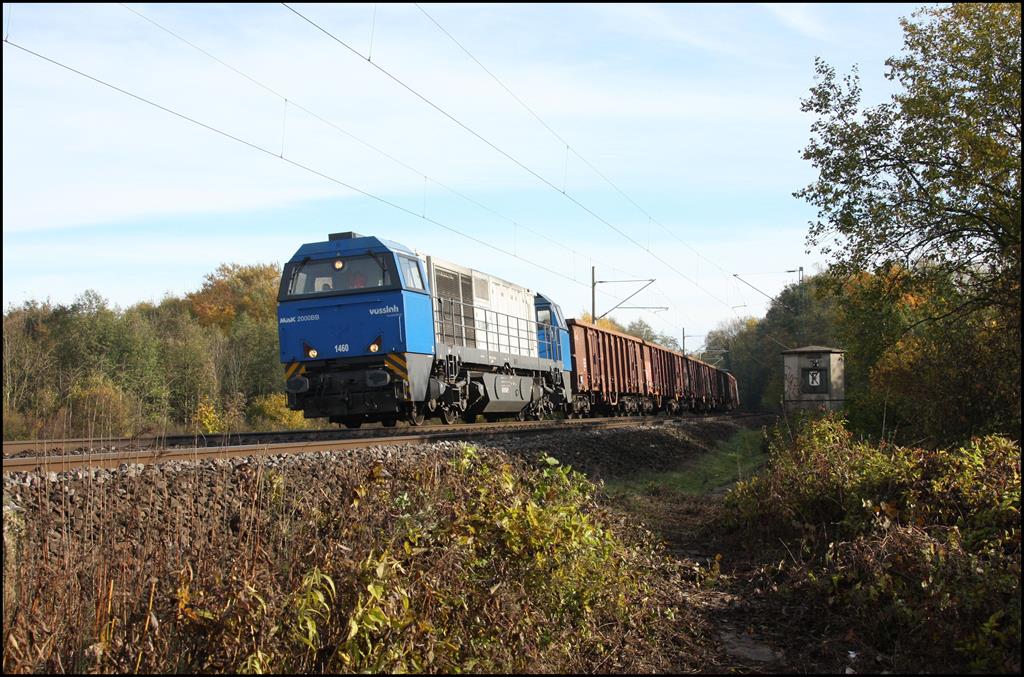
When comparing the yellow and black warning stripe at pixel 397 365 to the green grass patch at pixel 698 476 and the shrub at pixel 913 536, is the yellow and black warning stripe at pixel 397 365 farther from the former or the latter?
the shrub at pixel 913 536

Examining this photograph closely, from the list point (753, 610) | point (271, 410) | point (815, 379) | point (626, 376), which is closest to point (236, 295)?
point (271, 410)

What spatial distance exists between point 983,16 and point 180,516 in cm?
1517

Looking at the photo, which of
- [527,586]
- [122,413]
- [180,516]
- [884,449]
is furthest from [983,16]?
[122,413]

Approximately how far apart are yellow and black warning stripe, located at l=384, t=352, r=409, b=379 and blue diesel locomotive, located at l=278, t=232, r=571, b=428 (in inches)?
0.7

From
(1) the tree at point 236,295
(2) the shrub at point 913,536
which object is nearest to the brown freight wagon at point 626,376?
(2) the shrub at point 913,536

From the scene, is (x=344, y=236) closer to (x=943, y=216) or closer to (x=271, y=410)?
(x=943, y=216)

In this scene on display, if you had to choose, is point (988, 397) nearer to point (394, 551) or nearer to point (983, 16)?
point (983, 16)

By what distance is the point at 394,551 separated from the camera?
5766 millimetres

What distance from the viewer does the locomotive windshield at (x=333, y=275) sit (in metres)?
15.6

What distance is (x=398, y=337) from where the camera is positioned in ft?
49.6

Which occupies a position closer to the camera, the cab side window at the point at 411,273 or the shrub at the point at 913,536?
the shrub at the point at 913,536

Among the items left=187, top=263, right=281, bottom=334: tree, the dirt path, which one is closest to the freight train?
the dirt path

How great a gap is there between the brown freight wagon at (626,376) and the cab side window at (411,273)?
992 cm

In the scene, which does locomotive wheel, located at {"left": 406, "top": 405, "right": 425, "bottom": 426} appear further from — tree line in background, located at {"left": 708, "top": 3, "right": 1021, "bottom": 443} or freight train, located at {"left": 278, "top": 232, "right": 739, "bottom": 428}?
tree line in background, located at {"left": 708, "top": 3, "right": 1021, "bottom": 443}
